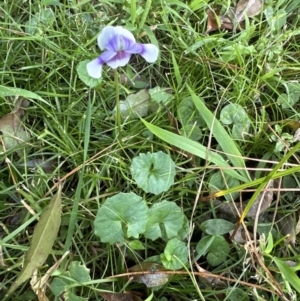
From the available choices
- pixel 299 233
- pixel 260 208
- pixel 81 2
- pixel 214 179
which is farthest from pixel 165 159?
pixel 81 2

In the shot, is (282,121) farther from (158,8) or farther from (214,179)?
(158,8)

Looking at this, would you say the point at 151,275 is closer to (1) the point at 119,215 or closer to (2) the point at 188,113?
(1) the point at 119,215

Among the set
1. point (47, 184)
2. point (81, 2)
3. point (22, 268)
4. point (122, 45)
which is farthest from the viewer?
point (81, 2)

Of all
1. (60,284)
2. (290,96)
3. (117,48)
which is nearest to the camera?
(117,48)

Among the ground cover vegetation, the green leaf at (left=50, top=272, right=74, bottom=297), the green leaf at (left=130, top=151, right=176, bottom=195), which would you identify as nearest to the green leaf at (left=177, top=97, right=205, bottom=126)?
the ground cover vegetation

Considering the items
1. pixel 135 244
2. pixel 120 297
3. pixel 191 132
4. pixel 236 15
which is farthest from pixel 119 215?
pixel 236 15

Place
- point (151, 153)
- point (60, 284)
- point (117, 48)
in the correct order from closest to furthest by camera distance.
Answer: point (117, 48), point (60, 284), point (151, 153)

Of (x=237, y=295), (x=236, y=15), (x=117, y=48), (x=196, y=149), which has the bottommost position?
(x=237, y=295)

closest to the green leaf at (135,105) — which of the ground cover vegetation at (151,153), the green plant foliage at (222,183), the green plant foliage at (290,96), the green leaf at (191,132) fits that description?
the ground cover vegetation at (151,153)
